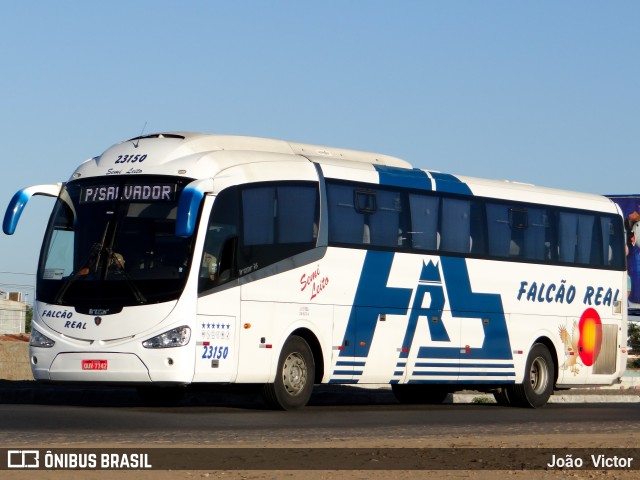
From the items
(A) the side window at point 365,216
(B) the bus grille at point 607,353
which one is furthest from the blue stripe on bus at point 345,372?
(B) the bus grille at point 607,353

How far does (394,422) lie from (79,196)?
5.58 metres

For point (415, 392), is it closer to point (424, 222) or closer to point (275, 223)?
point (424, 222)

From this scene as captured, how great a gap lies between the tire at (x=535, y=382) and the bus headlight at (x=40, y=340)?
9.42 m

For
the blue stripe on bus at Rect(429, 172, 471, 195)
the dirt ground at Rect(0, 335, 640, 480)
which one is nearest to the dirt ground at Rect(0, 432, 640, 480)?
the dirt ground at Rect(0, 335, 640, 480)

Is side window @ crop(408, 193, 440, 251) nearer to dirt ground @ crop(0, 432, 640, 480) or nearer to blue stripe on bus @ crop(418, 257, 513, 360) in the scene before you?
blue stripe on bus @ crop(418, 257, 513, 360)

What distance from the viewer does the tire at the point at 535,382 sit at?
84.0 feet

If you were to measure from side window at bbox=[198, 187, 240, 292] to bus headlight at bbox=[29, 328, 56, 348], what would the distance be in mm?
2297

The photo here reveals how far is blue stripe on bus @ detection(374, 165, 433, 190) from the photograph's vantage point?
23000mm

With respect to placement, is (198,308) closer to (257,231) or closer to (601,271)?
(257,231)

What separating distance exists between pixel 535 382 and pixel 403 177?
16.7ft

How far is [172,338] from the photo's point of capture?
1897 cm

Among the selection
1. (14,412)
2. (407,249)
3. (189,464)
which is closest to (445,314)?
(407,249)

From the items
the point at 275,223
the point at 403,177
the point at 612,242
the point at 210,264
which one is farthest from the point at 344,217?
the point at 612,242

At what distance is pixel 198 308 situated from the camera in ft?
62.7
